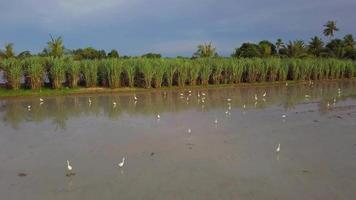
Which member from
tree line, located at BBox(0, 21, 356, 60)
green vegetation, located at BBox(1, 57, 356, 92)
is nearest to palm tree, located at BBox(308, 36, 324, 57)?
tree line, located at BBox(0, 21, 356, 60)

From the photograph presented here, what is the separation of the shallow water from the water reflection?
78 millimetres

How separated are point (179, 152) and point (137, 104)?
8966mm

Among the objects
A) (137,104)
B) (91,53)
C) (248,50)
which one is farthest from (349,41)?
(137,104)

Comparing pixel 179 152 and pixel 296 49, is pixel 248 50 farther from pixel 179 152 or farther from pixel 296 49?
pixel 179 152

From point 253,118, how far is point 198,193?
759cm

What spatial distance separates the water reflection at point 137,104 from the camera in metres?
15.5

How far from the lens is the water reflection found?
50.7 feet

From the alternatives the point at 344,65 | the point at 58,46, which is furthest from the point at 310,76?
the point at 58,46

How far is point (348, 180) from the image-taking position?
755 cm

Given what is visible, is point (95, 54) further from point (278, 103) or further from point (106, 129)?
point (106, 129)

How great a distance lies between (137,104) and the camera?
60.2 feet

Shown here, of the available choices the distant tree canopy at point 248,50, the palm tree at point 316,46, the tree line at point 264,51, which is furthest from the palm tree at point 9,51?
the palm tree at point 316,46

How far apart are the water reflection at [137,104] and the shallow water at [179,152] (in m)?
0.08

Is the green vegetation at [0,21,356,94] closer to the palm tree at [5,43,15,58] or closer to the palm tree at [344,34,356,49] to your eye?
the palm tree at [5,43,15,58]
